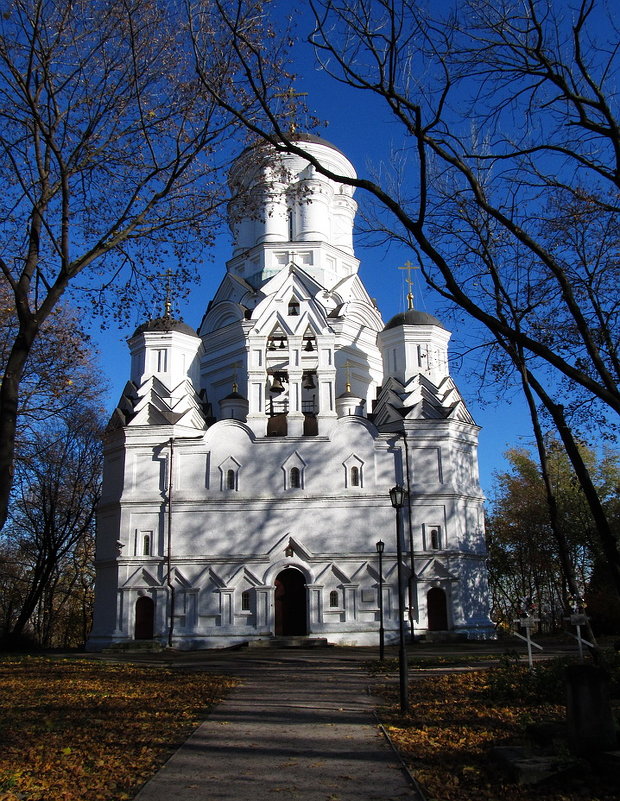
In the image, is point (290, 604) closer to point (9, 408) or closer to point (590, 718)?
point (9, 408)

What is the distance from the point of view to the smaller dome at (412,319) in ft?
125

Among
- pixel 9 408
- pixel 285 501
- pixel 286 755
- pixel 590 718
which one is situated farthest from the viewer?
pixel 285 501

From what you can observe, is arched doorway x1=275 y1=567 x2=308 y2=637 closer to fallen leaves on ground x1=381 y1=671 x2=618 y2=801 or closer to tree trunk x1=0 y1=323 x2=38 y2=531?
fallen leaves on ground x1=381 y1=671 x2=618 y2=801

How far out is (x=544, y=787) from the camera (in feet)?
22.1

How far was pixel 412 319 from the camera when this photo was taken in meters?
38.2

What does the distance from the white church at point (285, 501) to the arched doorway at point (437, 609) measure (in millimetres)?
61

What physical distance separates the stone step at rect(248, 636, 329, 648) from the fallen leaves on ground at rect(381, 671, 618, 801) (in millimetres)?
17015

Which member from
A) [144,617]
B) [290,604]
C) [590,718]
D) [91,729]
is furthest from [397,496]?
[144,617]

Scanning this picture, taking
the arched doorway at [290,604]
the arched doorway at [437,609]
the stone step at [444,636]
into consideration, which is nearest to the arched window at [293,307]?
the arched doorway at [290,604]

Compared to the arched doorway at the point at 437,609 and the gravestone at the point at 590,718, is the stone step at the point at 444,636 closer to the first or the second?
the arched doorway at the point at 437,609

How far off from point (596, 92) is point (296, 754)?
9.73 meters

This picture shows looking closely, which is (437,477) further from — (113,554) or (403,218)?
(403,218)

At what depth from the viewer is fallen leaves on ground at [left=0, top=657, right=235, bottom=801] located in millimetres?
7031

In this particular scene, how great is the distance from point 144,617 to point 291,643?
6695 millimetres
